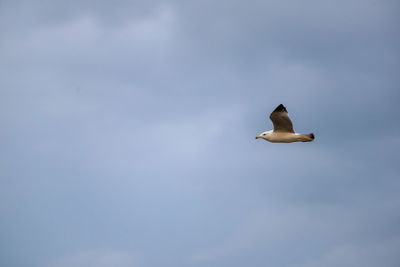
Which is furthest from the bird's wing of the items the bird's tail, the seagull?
the bird's tail

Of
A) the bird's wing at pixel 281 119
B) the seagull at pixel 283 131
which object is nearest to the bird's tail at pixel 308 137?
the seagull at pixel 283 131

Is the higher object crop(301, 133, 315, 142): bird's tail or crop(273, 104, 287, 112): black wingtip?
crop(273, 104, 287, 112): black wingtip

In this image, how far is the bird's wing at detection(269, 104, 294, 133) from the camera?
39.2m

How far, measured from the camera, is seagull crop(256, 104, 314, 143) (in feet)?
129

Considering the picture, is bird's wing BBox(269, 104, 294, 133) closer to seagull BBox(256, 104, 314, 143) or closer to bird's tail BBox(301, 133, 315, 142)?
seagull BBox(256, 104, 314, 143)

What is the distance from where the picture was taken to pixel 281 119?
3947 centimetres

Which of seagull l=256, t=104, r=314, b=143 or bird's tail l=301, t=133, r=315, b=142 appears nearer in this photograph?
seagull l=256, t=104, r=314, b=143

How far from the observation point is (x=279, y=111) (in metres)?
39.2

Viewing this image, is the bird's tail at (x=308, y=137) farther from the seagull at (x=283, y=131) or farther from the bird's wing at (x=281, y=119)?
the bird's wing at (x=281, y=119)

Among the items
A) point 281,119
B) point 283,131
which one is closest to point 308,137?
point 283,131

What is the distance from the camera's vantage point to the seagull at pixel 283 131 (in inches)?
1544

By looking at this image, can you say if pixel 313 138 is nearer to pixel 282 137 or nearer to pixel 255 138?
pixel 282 137

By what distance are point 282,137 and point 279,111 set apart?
217cm

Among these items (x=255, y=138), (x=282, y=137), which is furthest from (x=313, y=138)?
(x=255, y=138)
